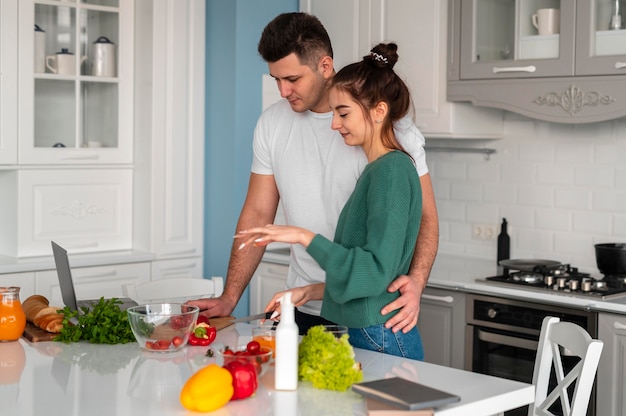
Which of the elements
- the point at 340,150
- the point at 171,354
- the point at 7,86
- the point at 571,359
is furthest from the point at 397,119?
the point at 7,86

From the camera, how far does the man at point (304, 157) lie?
2.72m

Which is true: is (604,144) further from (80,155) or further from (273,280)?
(80,155)

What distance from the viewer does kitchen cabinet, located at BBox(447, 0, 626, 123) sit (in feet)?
11.7

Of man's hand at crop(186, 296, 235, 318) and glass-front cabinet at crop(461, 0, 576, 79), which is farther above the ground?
glass-front cabinet at crop(461, 0, 576, 79)

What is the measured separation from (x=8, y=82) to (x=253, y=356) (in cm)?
264

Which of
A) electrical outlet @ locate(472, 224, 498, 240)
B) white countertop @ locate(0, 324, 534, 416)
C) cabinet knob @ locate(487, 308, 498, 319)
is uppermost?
electrical outlet @ locate(472, 224, 498, 240)

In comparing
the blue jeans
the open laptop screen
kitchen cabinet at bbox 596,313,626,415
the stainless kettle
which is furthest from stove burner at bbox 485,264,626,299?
the stainless kettle

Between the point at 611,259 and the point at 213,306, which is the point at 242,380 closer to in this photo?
the point at 213,306

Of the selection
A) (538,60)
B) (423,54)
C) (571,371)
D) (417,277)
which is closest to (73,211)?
(423,54)

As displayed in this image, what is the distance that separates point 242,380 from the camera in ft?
6.24

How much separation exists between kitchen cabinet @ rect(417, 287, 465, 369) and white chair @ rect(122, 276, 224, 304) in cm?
97

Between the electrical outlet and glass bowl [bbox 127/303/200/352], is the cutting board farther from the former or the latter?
the electrical outlet

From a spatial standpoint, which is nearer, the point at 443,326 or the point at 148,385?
the point at 148,385

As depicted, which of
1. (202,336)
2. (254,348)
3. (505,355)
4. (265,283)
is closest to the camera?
(254,348)
